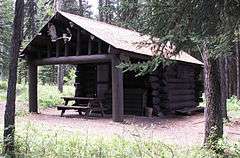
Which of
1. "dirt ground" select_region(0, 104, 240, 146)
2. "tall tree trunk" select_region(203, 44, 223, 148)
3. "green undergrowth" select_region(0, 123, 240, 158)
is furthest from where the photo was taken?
"dirt ground" select_region(0, 104, 240, 146)

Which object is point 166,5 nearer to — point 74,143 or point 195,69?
point 74,143

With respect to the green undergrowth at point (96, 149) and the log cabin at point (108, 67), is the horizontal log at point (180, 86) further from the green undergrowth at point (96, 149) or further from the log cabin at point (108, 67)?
the green undergrowth at point (96, 149)

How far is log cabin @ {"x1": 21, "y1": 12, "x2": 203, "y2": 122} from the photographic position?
15.7 meters

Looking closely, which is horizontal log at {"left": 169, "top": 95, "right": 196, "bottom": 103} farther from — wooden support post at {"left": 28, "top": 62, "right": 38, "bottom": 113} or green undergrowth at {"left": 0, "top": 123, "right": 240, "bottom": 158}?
green undergrowth at {"left": 0, "top": 123, "right": 240, "bottom": 158}

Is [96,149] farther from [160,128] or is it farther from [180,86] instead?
[180,86]

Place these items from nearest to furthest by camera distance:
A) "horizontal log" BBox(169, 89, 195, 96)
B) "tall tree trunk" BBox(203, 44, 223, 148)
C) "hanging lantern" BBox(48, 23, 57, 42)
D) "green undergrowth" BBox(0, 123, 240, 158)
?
"green undergrowth" BBox(0, 123, 240, 158), "tall tree trunk" BBox(203, 44, 223, 148), "hanging lantern" BBox(48, 23, 57, 42), "horizontal log" BBox(169, 89, 195, 96)

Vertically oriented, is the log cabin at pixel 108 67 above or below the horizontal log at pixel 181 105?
above

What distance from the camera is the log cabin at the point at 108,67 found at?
15.7 metres

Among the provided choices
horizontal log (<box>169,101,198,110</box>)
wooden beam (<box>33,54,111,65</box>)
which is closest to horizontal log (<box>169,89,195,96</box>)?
horizontal log (<box>169,101,198,110</box>)

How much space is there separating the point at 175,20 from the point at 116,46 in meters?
8.24

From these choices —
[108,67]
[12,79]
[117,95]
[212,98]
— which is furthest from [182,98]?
[12,79]

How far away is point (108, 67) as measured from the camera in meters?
20.2

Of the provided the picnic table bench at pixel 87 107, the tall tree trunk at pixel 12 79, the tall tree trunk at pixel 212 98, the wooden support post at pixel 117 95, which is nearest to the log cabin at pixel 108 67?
the wooden support post at pixel 117 95

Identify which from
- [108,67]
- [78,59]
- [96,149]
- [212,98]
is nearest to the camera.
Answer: [96,149]
